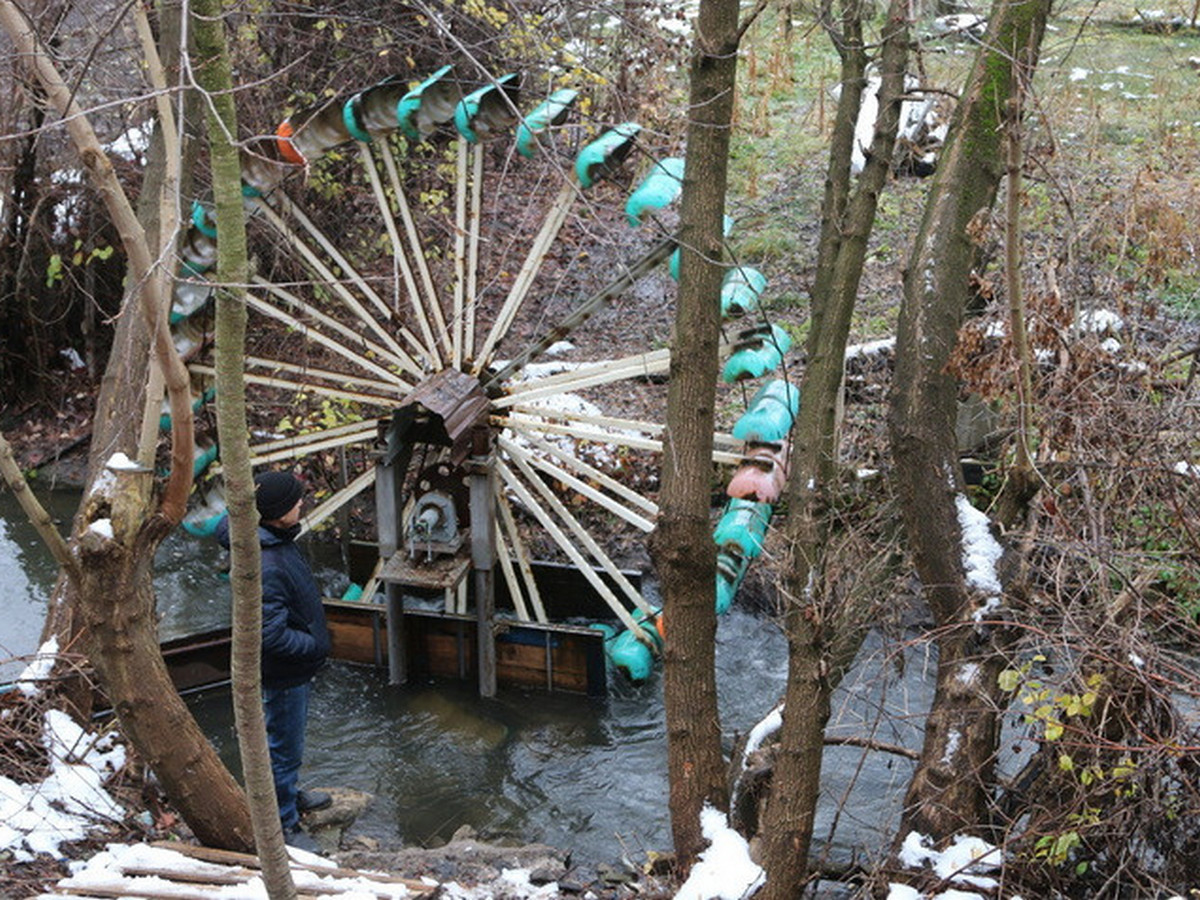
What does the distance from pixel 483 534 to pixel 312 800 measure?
7.54 ft

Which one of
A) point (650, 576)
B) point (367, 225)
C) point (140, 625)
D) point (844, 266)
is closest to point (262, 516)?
point (140, 625)

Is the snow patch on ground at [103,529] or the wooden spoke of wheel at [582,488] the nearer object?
the snow patch on ground at [103,529]

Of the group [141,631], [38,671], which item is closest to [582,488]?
[38,671]

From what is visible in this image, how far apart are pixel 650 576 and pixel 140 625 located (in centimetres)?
589

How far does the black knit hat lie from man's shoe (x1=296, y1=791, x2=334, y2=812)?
1938 millimetres

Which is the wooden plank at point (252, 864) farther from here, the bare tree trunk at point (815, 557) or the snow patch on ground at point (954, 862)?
the snow patch on ground at point (954, 862)

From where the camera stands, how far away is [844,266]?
553 centimetres

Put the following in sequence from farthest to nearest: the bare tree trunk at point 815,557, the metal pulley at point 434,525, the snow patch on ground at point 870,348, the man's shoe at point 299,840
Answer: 1. the snow patch on ground at point 870,348
2. the metal pulley at point 434,525
3. the man's shoe at point 299,840
4. the bare tree trunk at point 815,557

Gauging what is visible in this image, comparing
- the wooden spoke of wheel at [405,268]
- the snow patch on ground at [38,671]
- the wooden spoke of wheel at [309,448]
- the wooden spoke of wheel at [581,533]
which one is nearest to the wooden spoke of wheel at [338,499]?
the wooden spoke of wheel at [309,448]

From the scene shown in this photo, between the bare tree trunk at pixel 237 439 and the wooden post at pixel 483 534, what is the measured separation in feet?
17.5

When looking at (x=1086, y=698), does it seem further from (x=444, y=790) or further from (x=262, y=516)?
(x=444, y=790)

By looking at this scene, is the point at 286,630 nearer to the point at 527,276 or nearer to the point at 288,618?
the point at 288,618

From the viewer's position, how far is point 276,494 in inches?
227

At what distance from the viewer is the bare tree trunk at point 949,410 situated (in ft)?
17.3
